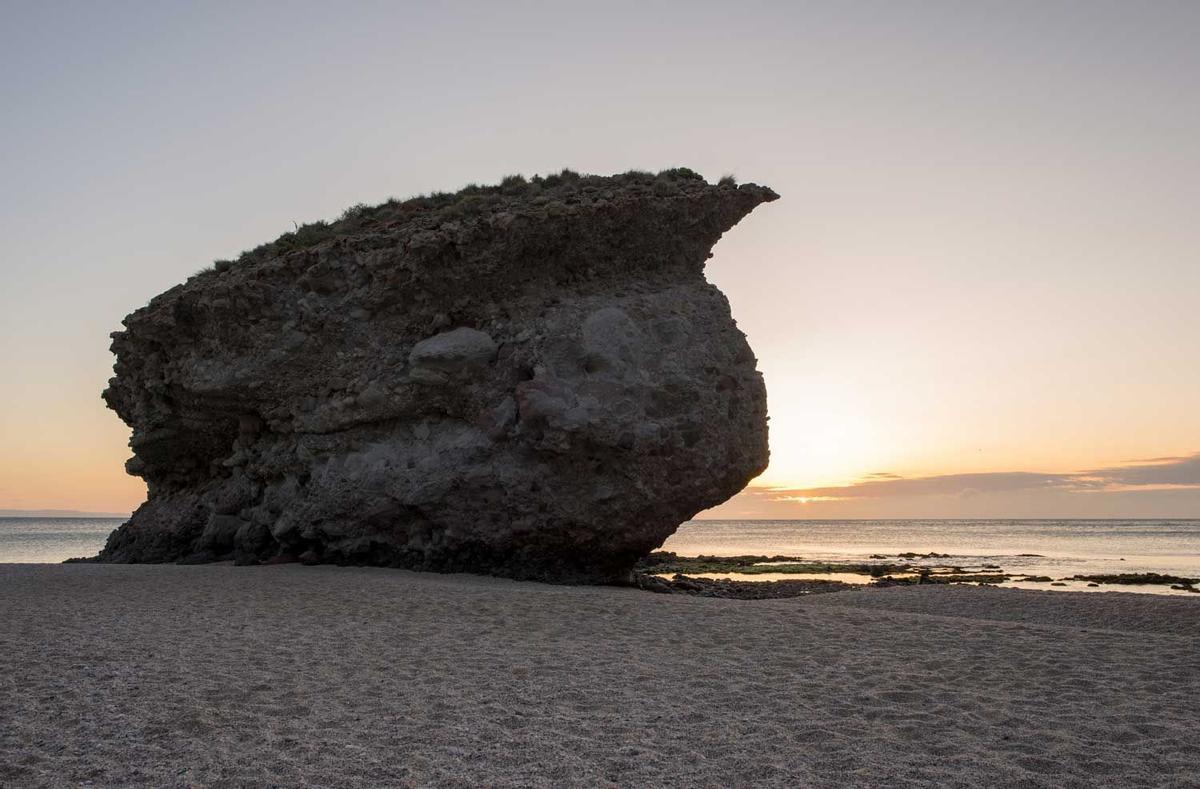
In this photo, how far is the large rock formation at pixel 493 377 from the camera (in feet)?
56.2

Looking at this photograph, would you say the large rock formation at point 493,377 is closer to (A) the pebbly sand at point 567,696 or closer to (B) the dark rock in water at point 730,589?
(B) the dark rock in water at point 730,589

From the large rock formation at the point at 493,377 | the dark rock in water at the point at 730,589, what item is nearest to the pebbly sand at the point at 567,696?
the large rock formation at the point at 493,377

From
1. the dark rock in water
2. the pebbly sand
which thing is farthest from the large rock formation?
the pebbly sand

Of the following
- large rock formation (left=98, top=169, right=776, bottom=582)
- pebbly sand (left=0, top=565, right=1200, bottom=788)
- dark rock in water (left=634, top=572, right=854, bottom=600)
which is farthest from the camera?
dark rock in water (left=634, top=572, right=854, bottom=600)

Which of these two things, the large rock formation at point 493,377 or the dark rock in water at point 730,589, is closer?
the large rock formation at point 493,377

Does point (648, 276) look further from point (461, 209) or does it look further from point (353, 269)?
point (353, 269)

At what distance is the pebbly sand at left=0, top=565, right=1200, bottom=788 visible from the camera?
529 cm

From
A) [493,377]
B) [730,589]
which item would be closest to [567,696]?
[493,377]

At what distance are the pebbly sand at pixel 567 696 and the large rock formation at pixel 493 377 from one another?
15.3ft

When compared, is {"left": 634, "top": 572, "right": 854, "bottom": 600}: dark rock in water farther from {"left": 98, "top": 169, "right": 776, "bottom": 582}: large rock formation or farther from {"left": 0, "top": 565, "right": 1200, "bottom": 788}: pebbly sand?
{"left": 0, "top": 565, "right": 1200, "bottom": 788}: pebbly sand

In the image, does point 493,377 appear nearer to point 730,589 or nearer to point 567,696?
point 730,589

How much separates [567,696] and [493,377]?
36.7 feet

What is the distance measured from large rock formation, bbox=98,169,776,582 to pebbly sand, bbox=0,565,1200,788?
465cm

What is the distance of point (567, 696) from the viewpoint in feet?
23.4
